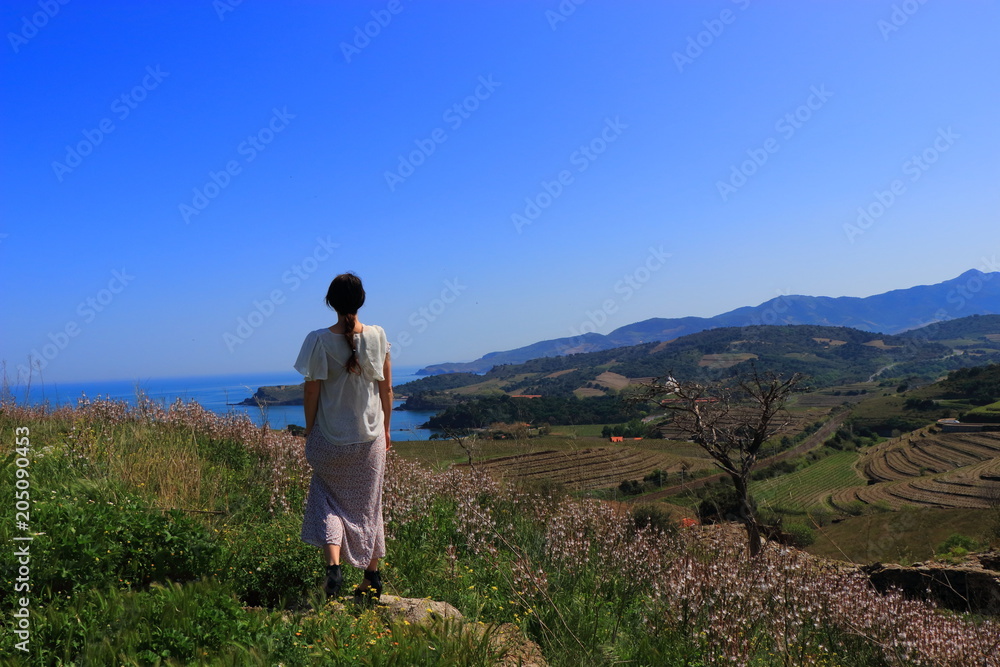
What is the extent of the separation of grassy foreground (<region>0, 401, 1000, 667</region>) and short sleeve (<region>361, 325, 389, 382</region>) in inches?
53.5

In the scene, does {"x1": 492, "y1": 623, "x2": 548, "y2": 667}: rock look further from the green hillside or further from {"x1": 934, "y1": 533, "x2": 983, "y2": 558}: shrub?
the green hillside

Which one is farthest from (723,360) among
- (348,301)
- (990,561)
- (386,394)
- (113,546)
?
(113,546)

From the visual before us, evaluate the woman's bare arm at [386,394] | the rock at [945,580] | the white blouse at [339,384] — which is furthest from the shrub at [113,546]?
the rock at [945,580]

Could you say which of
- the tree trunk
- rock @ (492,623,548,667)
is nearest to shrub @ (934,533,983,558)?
the tree trunk

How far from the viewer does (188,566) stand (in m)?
3.89

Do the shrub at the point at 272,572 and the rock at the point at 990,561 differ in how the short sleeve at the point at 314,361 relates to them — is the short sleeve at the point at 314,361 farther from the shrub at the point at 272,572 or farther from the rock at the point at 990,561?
the rock at the point at 990,561

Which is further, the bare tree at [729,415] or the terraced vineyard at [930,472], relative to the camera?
the terraced vineyard at [930,472]

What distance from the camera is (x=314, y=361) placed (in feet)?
13.5

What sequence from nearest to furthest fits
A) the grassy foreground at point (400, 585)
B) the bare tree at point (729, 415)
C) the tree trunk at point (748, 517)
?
the grassy foreground at point (400, 585)
the tree trunk at point (748, 517)
the bare tree at point (729, 415)

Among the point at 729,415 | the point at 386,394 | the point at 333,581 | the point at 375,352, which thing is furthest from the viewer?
the point at 729,415

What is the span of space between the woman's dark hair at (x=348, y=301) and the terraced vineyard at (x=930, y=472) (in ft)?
169

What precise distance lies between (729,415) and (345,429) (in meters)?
9.40

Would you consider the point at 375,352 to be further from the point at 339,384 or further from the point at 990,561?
the point at 990,561

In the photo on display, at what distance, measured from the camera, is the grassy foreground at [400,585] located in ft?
9.67
